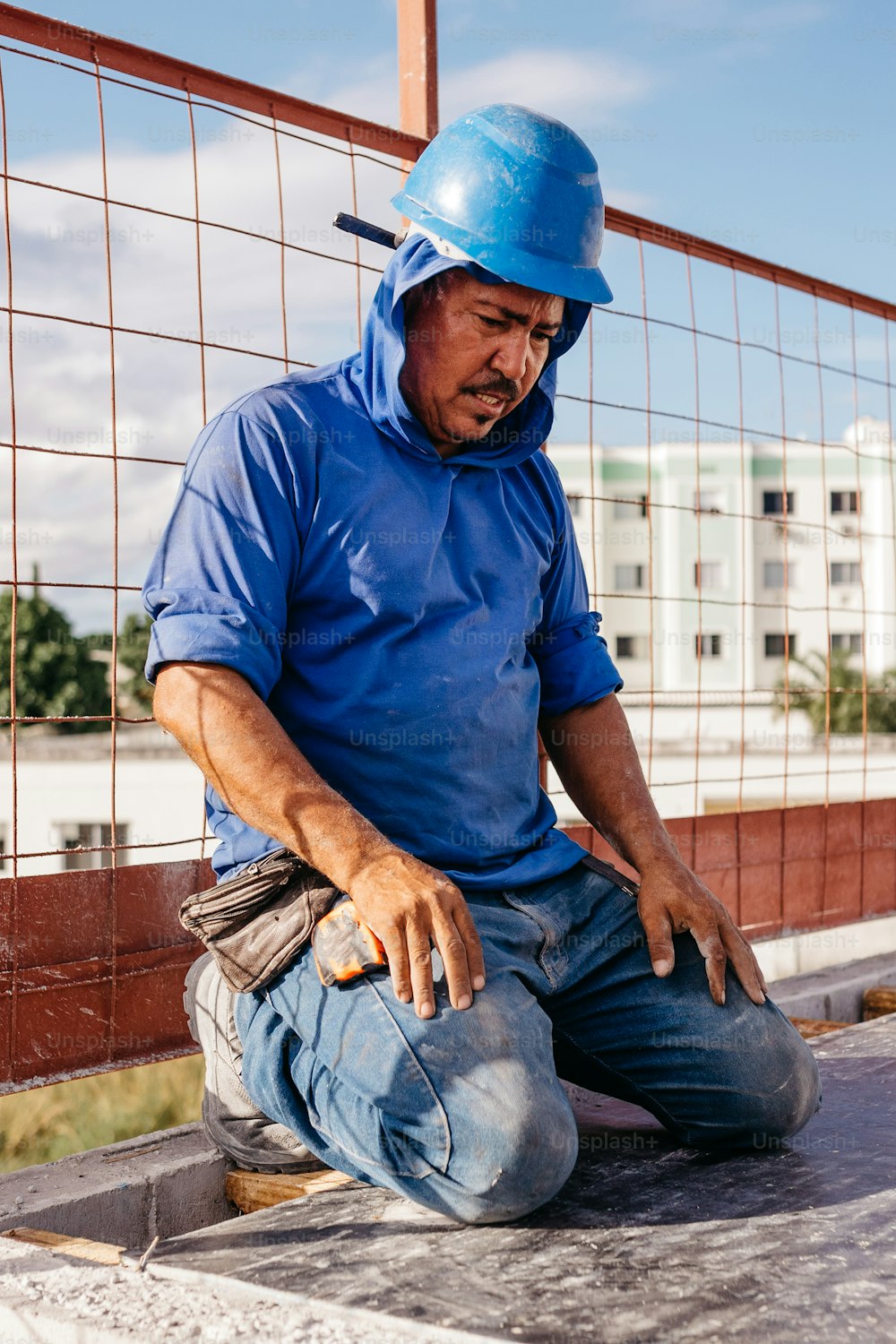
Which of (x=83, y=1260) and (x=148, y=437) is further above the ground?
(x=148, y=437)

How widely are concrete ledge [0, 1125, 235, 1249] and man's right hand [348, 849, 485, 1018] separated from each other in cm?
75

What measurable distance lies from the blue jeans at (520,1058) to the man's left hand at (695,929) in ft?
0.09

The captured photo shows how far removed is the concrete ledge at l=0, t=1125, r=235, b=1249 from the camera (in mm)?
2250

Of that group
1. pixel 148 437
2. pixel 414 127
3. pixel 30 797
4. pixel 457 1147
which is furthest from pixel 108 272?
pixel 30 797

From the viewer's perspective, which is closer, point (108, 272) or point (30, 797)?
point (108, 272)

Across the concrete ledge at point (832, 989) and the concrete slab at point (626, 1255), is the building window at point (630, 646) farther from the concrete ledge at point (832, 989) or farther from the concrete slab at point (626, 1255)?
the concrete slab at point (626, 1255)

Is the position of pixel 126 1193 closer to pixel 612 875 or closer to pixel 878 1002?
pixel 612 875

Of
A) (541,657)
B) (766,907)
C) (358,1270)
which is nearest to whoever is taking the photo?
(358,1270)

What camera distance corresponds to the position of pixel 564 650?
110 inches

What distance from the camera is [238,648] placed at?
2.11 m

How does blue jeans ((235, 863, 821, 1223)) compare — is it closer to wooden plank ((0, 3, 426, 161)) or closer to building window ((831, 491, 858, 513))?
wooden plank ((0, 3, 426, 161))

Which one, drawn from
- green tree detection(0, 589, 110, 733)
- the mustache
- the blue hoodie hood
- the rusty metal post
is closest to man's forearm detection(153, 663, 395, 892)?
the blue hoodie hood

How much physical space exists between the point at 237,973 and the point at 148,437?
1.75 m

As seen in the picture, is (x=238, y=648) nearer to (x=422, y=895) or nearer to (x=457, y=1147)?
(x=422, y=895)
